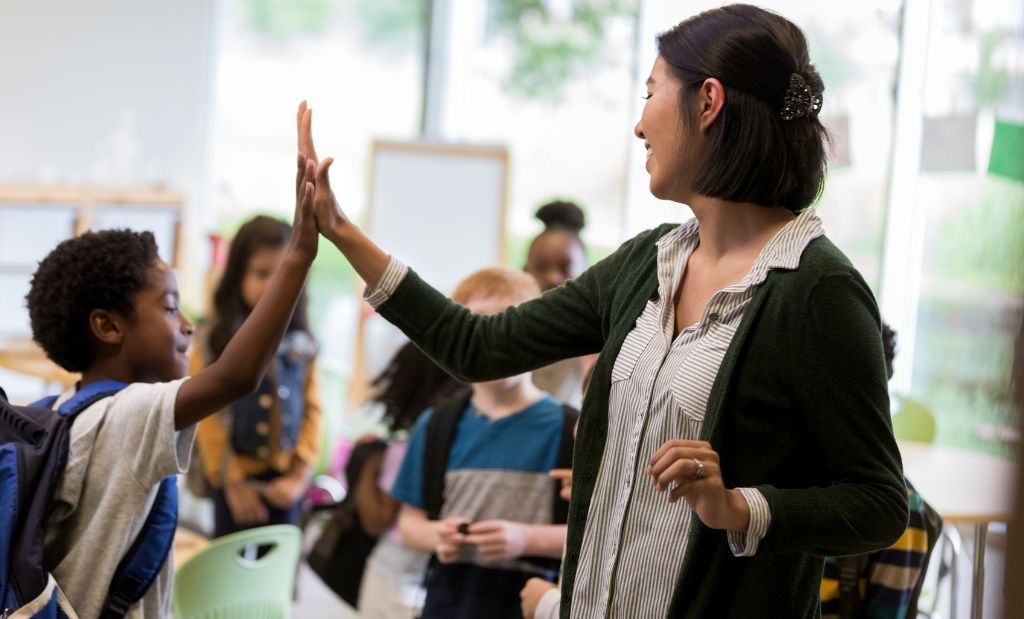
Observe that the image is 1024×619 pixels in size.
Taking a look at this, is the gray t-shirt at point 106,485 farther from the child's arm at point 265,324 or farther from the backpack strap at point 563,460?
the backpack strap at point 563,460

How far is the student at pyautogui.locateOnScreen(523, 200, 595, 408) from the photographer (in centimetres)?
261

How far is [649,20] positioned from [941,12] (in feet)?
5.11

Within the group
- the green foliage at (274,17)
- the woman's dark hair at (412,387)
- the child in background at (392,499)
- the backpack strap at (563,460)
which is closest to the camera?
the backpack strap at (563,460)

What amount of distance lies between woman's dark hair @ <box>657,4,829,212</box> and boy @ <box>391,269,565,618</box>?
89cm

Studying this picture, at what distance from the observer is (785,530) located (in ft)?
3.84

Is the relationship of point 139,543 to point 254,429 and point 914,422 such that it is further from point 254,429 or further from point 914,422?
point 914,422

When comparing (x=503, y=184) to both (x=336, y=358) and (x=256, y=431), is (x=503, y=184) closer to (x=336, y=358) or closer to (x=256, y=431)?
(x=336, y=358)

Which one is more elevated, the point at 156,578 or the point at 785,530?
the point at 785,530

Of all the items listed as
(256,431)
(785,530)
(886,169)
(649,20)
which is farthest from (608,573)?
(649,20)

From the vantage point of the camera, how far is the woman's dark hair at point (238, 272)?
3508 millimetres

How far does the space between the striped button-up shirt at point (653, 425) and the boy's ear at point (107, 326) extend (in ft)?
2.69

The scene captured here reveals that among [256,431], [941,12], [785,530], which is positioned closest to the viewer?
[785,530]

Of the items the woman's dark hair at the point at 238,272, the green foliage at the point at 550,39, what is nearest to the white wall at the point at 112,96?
the green foliage at the point at 550,39

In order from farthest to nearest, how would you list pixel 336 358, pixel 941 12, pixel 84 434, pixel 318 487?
1. pixel 336 358
2. pixel 941 12
3. pixel 318 487
4. pixel 84 434
